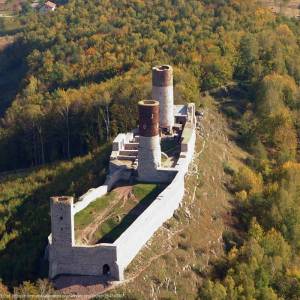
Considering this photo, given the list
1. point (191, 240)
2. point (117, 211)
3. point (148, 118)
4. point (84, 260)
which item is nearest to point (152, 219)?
Result: point (117, 211)

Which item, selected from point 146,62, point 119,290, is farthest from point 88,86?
point 119,290

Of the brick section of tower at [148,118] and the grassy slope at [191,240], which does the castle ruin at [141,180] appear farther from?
the grassy slope at [191,240]

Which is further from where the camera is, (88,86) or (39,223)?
(88,86)

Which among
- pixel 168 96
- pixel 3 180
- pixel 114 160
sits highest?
pixel 168 96

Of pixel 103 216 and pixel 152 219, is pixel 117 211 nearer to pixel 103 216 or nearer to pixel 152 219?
pixel 103 216

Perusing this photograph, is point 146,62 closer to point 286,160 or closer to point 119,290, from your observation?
point 286,160

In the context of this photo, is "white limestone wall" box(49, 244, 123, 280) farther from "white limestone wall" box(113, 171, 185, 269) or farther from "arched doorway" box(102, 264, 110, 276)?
"white limestone wall" box(113, 171, 185, 269)

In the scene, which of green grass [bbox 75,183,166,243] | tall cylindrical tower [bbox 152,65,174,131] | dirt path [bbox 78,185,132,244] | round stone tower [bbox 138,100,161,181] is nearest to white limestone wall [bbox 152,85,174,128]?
tall cylindrical tower [bbox 152,65,174,131]
